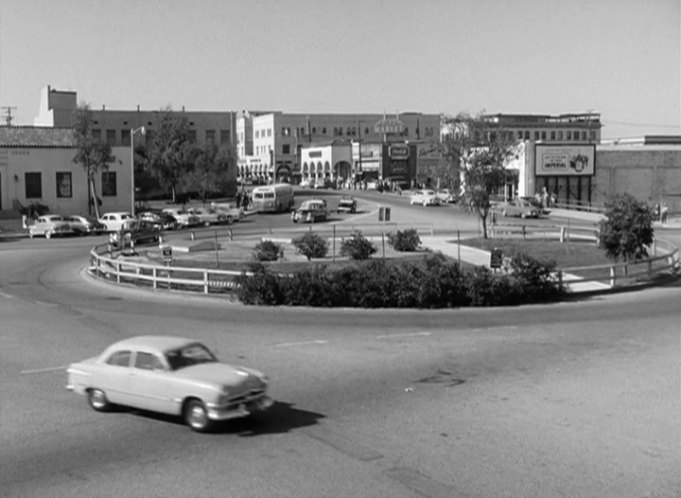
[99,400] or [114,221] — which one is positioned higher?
[99,400]

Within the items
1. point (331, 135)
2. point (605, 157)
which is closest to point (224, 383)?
point (605, 157)

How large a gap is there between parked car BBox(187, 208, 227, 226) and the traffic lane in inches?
1917

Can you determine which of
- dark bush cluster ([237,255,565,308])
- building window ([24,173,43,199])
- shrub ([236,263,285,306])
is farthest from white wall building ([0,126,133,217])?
dark bush cluster ([237,255,565,308])

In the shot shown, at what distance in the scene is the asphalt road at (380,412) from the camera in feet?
40.0

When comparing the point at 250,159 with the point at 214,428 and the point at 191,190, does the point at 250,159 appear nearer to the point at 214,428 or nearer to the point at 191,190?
the point at 191,190

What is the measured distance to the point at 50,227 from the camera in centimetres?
6162

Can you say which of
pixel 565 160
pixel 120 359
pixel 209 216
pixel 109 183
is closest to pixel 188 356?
pixel 120 359

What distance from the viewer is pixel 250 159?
6634 inches

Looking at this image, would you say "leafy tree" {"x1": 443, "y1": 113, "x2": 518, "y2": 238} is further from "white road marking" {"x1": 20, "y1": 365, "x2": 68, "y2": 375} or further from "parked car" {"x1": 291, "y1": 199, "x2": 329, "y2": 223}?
"white road marking" {"x1": 20, "y1": 365, "x2": 68, "y2": 375}

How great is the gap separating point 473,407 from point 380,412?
1656 millimetres

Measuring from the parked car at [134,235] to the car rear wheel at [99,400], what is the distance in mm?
30674

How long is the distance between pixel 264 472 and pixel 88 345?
11.2m

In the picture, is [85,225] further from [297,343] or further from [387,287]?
[297,343]

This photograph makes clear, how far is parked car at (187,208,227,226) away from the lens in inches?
2781
